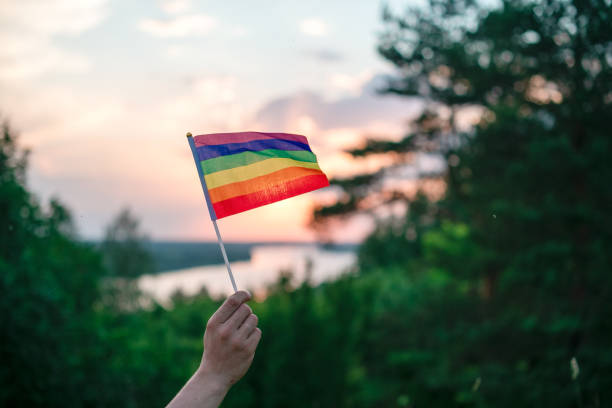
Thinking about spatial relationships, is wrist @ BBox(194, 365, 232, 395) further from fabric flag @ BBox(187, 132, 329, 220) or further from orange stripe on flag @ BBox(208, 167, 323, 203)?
orange stripe on flag @ BBox(208, 167, 323, 203)

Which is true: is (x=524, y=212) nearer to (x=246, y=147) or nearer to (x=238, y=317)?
(x=246, y=147)

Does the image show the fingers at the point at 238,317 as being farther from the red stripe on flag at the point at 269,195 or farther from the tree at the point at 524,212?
the tree at the point at 524,212

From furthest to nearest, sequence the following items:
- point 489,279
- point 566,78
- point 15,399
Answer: point 489,279, point 566,78, point 15,399

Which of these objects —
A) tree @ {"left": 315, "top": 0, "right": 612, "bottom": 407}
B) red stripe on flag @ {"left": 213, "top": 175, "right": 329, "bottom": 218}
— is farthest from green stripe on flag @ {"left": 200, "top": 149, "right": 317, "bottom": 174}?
tree @ {"left": 315, "top": 0, "right": 612, "bottom": 407}

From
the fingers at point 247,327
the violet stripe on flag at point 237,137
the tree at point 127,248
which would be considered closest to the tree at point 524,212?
the violet stripe on flag at point 237,137

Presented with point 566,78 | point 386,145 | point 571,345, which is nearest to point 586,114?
point 566,78

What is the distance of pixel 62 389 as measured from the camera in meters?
5.44

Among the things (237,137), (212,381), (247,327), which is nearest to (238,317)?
(247,327)

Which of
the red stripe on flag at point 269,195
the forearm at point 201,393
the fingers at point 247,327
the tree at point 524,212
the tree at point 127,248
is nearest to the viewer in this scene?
the forearm at point 201,393

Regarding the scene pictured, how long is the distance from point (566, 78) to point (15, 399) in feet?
31.4

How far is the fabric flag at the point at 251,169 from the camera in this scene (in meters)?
2.39

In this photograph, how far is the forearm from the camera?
1.54 meters

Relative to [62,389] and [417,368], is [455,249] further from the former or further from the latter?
[62,389]

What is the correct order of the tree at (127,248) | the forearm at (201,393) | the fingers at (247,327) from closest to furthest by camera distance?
the forearm at (201,393) < the fingers at (247,327) < the tree at (127,248)
